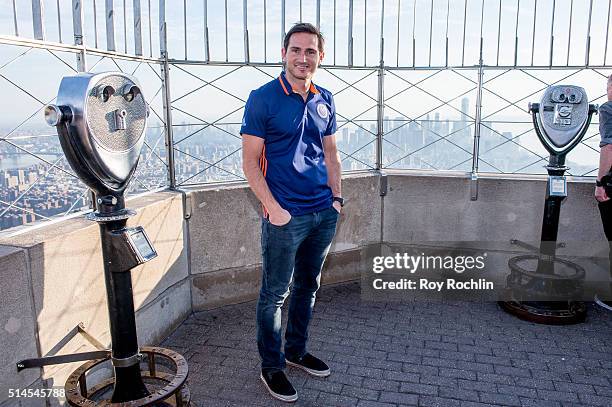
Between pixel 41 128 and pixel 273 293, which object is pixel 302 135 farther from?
pixel 41 128

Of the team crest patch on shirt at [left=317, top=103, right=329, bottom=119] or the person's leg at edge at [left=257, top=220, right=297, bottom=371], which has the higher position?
the team crest patch on shirt at [left=317, top=103, right=329, bottom=119]

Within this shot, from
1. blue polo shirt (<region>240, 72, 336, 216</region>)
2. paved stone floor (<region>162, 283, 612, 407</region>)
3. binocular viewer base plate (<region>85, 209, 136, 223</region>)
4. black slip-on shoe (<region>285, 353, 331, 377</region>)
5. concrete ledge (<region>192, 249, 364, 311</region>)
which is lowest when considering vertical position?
paved stone floor (<region>162, 283, 612, 407</region>)

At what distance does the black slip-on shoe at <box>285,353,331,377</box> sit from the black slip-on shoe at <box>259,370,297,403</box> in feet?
0.83

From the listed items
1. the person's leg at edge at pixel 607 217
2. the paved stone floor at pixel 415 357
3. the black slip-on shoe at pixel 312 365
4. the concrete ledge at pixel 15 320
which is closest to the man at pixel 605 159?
the person's leg at edge at pixel 607 217

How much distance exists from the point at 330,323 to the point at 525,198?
2048 millimetres

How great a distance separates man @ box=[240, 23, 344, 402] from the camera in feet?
8.86

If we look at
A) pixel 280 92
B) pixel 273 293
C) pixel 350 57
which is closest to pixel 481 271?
pixel 350 57

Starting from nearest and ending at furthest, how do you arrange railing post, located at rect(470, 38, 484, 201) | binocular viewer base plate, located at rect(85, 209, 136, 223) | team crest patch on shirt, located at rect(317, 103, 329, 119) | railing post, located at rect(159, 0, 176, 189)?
binocular viewer base plate, located at rect(85, 209, 136, 223) → team crest patch on shirt, located at rect(317, 103, 329, 119) → railing post, located at rect(159, 0, 176, 189) → railing post, located at rect(470, 38, 484, 201)

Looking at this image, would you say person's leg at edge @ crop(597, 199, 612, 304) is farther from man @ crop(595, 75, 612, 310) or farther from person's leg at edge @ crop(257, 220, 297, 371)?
person's leg at edge @ crop(257, 220, 297, 371)

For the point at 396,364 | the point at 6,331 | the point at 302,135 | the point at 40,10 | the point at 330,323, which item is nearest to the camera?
the point at 6,331

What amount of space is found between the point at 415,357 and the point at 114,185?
2.25 metres

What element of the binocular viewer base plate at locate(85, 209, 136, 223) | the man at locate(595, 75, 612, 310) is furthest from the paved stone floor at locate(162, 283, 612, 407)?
the binocular viewer base plate at locate(85, 209, 136, 223)

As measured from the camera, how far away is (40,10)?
264 cm

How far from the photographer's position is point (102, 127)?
209 centimetres
